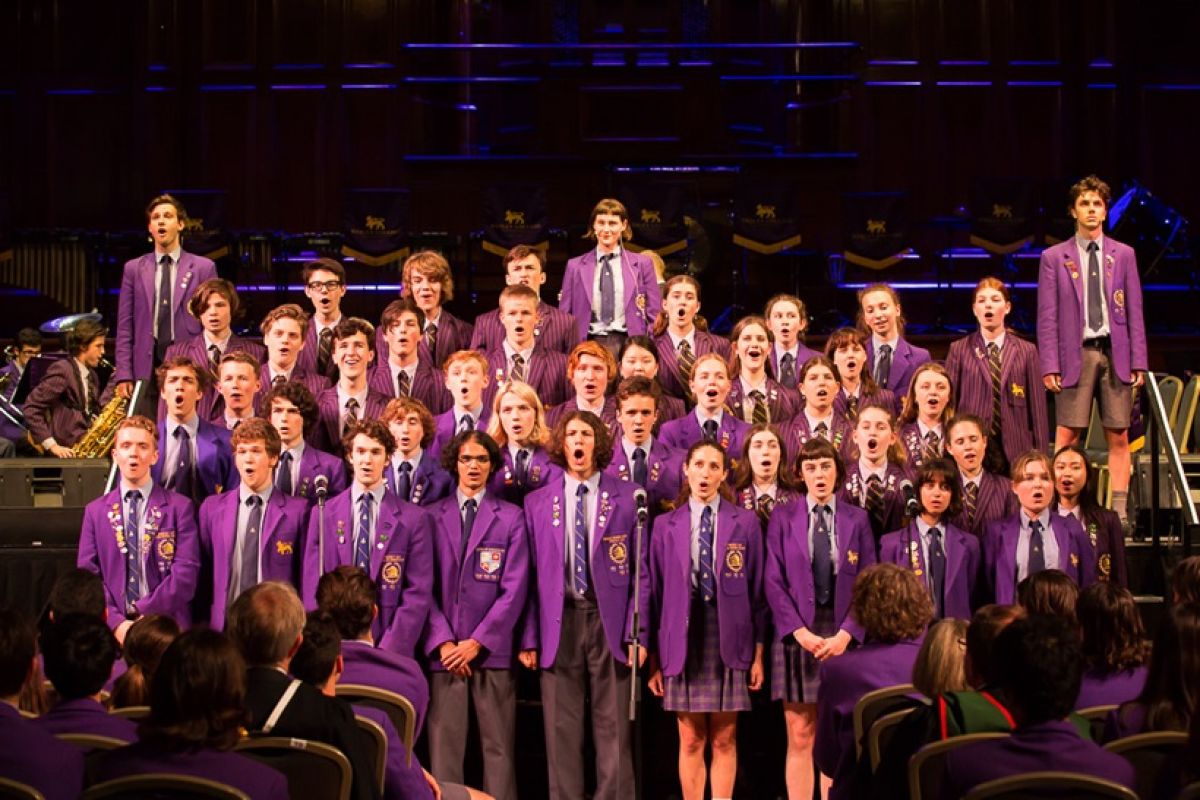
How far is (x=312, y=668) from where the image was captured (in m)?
3.77

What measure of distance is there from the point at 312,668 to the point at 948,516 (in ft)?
9.60

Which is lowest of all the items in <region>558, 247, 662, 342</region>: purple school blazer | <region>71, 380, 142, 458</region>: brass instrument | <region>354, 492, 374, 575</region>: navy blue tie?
<region>354, 492, 374, 575</region>: navy blue tie

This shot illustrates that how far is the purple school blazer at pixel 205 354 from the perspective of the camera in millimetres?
6906

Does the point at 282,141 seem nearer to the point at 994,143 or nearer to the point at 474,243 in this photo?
the point at 474,243

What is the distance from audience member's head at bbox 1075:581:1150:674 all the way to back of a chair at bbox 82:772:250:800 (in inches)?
92.4

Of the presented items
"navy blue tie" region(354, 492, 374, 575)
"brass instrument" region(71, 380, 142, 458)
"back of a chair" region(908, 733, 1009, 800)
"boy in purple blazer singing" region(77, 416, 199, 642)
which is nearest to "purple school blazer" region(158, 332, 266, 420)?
"boy in purple blazer singing" region(77, 416, 199, 642)

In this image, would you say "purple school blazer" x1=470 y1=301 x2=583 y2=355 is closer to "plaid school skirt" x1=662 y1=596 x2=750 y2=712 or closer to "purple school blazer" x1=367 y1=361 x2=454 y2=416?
"purple school blazer" x1=367 y1=361 x2=454 y2=416

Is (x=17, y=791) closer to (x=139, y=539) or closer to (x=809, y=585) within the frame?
(x=139, y=539)

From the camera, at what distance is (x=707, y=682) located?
5.71 metres

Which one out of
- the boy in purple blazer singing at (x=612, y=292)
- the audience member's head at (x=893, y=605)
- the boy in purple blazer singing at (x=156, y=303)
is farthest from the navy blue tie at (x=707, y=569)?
the boy in purple blazer singing at (x=156, y=303)

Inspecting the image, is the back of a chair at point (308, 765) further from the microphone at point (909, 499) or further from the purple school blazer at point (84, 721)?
the microphone at point (909, 499)

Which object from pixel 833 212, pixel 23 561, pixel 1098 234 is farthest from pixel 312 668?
pixel 833 212

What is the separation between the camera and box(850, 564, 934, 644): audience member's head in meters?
4.62

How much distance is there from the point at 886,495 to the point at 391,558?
1945 millimetres
